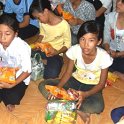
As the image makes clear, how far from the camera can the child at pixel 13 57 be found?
2.25m

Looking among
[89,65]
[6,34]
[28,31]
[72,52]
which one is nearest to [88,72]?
[89,65]

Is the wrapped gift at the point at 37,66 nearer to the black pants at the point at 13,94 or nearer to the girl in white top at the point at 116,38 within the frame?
the black pants at the point at 13,94

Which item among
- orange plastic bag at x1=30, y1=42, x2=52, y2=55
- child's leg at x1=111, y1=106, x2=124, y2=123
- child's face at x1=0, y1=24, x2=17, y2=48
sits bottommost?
child's leg at x1=111, y1=106, x2=124, y2=123

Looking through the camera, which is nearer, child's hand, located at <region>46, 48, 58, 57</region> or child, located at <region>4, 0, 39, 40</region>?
child's hand, located at <region>46, 48, 58, 57</region>

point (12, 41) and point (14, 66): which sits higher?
point (12, 41)

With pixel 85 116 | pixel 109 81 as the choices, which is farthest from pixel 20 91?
pixel 109 81

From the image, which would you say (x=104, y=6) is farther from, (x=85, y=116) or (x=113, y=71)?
(x=85, y=116)

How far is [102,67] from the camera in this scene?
2324mm

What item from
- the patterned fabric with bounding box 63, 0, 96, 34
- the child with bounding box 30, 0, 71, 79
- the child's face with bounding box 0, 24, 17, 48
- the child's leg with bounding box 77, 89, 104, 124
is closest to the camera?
the child's face with bounding box 0, 24, 17, 48

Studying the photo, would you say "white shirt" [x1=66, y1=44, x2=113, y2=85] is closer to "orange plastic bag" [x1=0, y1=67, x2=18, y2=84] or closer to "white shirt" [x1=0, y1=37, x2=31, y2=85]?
"white shirt" [x1=0, y1=37, x2=31, y2=85]

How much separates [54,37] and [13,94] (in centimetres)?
72

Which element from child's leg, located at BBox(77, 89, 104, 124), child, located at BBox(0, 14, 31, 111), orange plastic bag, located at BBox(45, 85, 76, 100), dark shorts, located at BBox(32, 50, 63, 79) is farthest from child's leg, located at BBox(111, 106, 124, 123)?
dark shorts, located at BBox(32, 50, 63, 79)

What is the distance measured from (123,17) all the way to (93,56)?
1.92ft

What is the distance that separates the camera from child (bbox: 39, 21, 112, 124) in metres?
2.22
